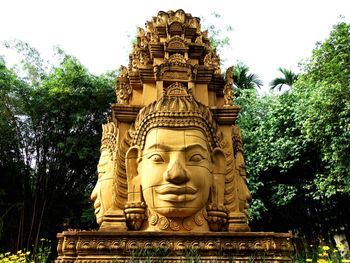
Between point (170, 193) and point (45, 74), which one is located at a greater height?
point (45, 74)

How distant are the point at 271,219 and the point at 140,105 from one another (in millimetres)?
12278

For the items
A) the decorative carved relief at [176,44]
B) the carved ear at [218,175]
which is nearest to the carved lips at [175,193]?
the carved ear at [218,175]

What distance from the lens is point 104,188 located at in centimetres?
723

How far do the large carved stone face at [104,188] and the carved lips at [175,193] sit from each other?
109 cm

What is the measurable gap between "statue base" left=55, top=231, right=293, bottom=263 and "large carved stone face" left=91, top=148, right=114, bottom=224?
117 centimetres

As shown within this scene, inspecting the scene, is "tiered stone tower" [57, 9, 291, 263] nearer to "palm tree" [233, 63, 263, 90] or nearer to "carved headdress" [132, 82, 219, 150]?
"carved headdress" [132, 82, 219, 150]

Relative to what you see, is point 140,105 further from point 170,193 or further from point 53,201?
point 53,201

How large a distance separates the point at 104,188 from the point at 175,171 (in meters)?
1.53

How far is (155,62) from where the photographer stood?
8.30 meters

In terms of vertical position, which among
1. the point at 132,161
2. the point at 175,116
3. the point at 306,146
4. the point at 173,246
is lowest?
the point at 173,246

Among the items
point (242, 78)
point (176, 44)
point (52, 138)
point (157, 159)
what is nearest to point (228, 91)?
point (176, 44)

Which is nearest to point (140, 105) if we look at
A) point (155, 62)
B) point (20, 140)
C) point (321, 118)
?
point (155, 62)

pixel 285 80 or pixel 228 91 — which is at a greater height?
pixel 285 80

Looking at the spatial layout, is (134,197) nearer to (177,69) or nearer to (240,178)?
(240,178)
